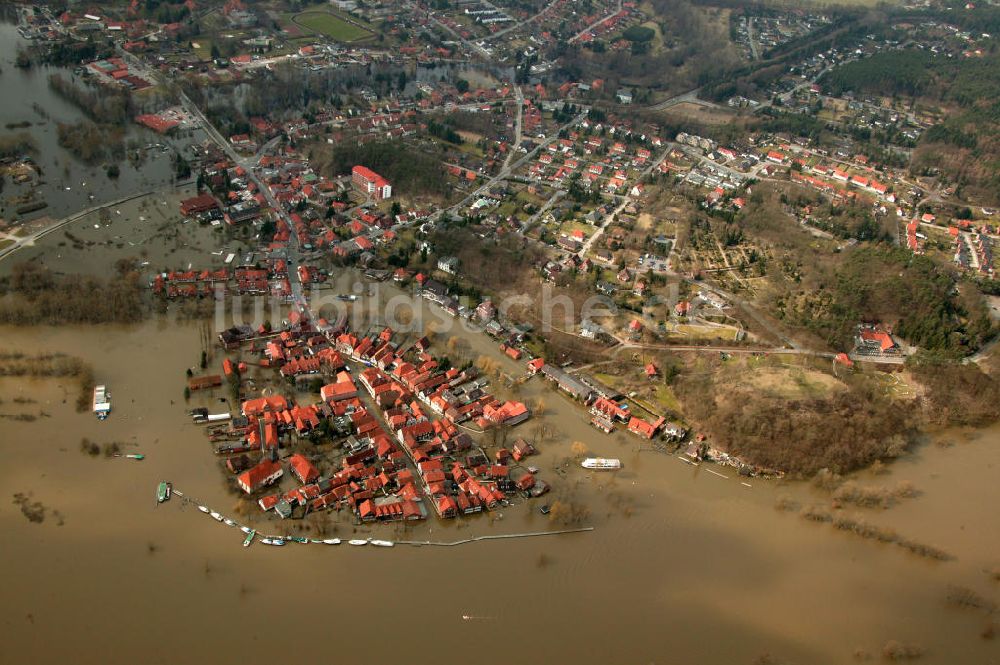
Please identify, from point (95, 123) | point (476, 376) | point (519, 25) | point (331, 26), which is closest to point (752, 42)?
point (519, 25)

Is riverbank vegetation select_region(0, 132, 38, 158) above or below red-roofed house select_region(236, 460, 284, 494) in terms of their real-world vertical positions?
above

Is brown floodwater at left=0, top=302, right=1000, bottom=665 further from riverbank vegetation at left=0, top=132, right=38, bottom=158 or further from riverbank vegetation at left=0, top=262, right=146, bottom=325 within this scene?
riverbank vegetation at left=0, top=132, right=38, bottom=158

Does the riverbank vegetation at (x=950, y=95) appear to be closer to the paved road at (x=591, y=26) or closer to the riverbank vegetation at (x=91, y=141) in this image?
the paved road at (x=591, y=26)

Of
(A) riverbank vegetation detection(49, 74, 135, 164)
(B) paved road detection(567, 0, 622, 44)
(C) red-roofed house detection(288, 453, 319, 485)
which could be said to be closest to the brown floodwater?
(C) red-roofed house detection(288, 453, 319, 485)

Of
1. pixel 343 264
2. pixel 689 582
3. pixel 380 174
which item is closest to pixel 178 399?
pixel 343 264

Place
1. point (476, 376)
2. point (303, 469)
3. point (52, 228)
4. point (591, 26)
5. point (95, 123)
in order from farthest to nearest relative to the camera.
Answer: point (591, 26) → point (95, 123) → point (52, 228) → point (476, 376) → point (303, 469)

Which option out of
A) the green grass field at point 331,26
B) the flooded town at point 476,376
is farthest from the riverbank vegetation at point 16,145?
the green grass field at point 331,26

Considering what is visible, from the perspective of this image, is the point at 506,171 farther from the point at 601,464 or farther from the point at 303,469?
the point at 303,469
